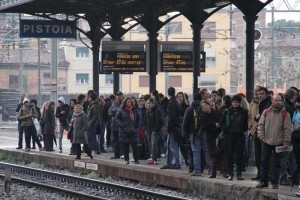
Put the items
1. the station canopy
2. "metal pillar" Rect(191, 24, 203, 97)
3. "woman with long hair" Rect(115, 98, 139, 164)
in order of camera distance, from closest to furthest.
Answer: "woman with long hair" Rect(115, 98, 139, 164) < "metal pillar" Rect(191, 24, 203, 97) < the station canopy

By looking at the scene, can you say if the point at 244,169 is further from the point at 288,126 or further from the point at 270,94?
the point at 288,126

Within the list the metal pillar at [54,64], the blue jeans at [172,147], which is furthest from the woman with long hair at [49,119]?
the metal pillar at [54,64]

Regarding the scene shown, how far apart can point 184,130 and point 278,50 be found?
56916mm

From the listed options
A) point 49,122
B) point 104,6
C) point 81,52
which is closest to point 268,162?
point 104,6

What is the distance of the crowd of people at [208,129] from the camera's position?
13820 millimetres

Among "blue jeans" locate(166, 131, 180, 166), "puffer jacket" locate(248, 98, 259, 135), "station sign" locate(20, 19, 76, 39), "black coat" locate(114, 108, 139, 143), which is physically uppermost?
"station sign" locate(20, 19, 76, 39)

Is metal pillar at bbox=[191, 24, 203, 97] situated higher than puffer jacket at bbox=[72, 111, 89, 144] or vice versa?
metal pillar at bbox=[191, 24, 203, 97]

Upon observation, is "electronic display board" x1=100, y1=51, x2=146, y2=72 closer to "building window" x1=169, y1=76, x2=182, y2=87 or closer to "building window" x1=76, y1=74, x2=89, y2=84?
"building window" x1=169, y1=76, x2=182, y2=87

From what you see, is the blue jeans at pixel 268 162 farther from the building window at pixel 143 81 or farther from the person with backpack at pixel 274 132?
the building window at pixel 143 81

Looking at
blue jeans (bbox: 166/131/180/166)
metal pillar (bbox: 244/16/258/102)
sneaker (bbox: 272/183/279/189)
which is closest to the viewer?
sneaker (bbox: 272/183/279/189)

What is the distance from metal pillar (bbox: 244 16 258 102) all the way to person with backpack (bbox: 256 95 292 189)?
15.5ft

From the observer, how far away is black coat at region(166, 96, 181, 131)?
57.0 ft

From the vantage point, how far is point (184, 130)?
637 inches

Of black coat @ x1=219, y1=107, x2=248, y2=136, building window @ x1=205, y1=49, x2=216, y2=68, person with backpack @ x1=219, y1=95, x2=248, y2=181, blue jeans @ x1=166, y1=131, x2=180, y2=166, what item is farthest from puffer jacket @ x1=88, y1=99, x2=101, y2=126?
building window @ x1=205, y1=49, x2=216, y2=68
